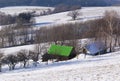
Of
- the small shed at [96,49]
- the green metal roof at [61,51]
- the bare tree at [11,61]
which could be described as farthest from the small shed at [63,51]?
the bare tree at [11,61]

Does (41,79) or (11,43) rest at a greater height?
(41,79)

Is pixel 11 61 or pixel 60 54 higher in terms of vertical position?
pixel 11 61

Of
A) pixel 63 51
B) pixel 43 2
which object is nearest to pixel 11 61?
pixel 63 51

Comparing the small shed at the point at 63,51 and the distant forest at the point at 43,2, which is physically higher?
the distant forest at the point at 43,2

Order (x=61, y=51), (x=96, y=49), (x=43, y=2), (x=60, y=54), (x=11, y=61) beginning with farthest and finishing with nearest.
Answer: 1. (x=43, y=2)
2. (x=96, y=49)
3. (x=61, y=51)
4. (x=60, y=54)
5. (x=11, y=61)

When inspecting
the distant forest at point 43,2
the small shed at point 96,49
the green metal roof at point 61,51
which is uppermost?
the distant forest at point 43,2

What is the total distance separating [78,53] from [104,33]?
15.5ft

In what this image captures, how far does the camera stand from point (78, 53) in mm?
26141

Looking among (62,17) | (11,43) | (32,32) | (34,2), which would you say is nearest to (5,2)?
(34,2)

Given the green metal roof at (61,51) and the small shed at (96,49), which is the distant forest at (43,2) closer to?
the small shed at (96,49)

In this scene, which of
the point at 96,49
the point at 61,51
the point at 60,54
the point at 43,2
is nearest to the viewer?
the point at 60,54

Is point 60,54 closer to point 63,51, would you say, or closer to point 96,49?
point 63,51

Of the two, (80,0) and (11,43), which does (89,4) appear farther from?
(11,43)

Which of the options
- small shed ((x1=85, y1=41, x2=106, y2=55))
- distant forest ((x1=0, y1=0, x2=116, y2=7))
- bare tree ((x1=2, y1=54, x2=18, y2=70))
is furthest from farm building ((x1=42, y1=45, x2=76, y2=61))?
distant forest ((x1=0, y1=0, x2=116, y2=7))
